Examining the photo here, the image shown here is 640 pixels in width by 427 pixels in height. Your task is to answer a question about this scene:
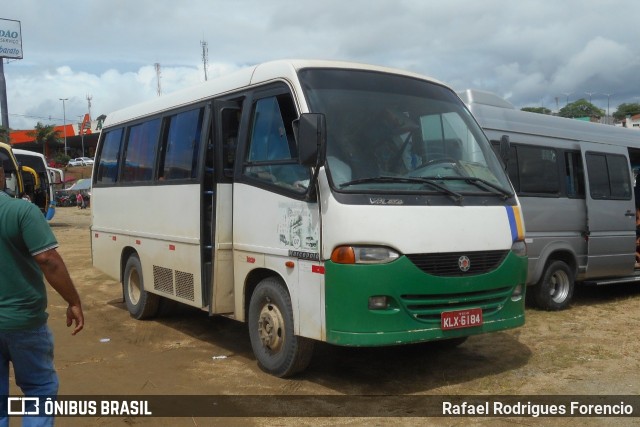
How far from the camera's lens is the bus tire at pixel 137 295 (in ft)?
29.3

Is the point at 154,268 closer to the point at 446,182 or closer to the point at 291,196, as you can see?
the point at 291,196

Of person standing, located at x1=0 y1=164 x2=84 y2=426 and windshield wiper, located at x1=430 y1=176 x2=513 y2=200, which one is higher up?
windshield wiper, located at x1=430 y1=176 x2=513 y2=200

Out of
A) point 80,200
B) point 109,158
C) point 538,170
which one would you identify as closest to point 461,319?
point 538,170

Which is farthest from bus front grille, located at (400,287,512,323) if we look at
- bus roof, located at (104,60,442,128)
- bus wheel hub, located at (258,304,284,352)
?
bus roof, located at (104,60,442,128)

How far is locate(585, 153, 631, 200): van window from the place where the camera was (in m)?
9.62

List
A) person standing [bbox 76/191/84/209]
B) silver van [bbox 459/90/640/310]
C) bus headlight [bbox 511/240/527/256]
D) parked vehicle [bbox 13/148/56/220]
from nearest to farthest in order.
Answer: bus headlight [bbox 511/240/527/256] → silver van [bbox 459/90/640/310] → parked vehicle [bbox 13/148/56/220] → person standing [bbox 76/191/84/209]

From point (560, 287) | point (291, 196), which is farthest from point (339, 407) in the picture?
point (560, 287)

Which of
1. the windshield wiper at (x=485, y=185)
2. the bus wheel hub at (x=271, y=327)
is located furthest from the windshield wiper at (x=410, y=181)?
the bus wheel hub at (x=271, y=327)

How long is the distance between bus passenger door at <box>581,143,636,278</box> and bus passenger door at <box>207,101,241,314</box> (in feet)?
18.1

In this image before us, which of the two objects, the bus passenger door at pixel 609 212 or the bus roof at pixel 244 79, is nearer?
the bus roof at pixel 244 79

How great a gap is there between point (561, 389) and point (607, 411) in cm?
56

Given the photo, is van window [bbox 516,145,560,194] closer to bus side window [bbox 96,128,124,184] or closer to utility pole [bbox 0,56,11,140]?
bus side window [bbox 96,128,124,184]

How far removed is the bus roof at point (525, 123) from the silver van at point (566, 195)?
1 cm

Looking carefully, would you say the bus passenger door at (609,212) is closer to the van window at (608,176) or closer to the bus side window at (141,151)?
the van window at (608,176)
